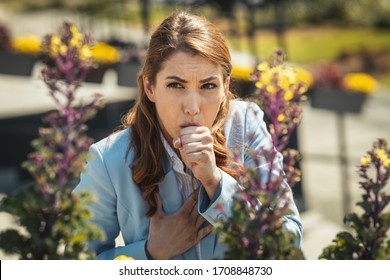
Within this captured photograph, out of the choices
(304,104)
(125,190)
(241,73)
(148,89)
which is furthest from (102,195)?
(304,104)

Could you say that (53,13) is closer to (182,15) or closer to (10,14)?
(10,14)

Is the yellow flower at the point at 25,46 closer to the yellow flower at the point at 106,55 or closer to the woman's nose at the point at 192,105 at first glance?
the yellow flower at the point at 106,55

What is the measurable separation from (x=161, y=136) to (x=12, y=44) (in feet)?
15.2

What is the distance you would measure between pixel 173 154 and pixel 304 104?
6729 millimetres

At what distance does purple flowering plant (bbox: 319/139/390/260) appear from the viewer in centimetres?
166

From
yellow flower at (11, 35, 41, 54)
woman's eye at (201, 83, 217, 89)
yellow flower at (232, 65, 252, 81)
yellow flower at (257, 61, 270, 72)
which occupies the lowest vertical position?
woman's eye at (201, 83, 217, 89)

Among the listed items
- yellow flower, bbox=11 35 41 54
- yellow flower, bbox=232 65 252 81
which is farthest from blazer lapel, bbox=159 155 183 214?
yellow flower, bbox=11 35 41 54

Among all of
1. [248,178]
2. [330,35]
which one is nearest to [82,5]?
[330,35]

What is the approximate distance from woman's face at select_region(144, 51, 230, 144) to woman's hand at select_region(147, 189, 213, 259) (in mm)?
246

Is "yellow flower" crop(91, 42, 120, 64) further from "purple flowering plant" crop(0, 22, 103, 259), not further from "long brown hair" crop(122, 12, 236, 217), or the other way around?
"purple flowering plant" crop(0, 22, 103, 259)

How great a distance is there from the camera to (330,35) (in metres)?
17.5

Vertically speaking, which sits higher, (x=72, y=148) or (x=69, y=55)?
(x=69, y=55)

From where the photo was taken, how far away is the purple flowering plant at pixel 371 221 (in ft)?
5.45
